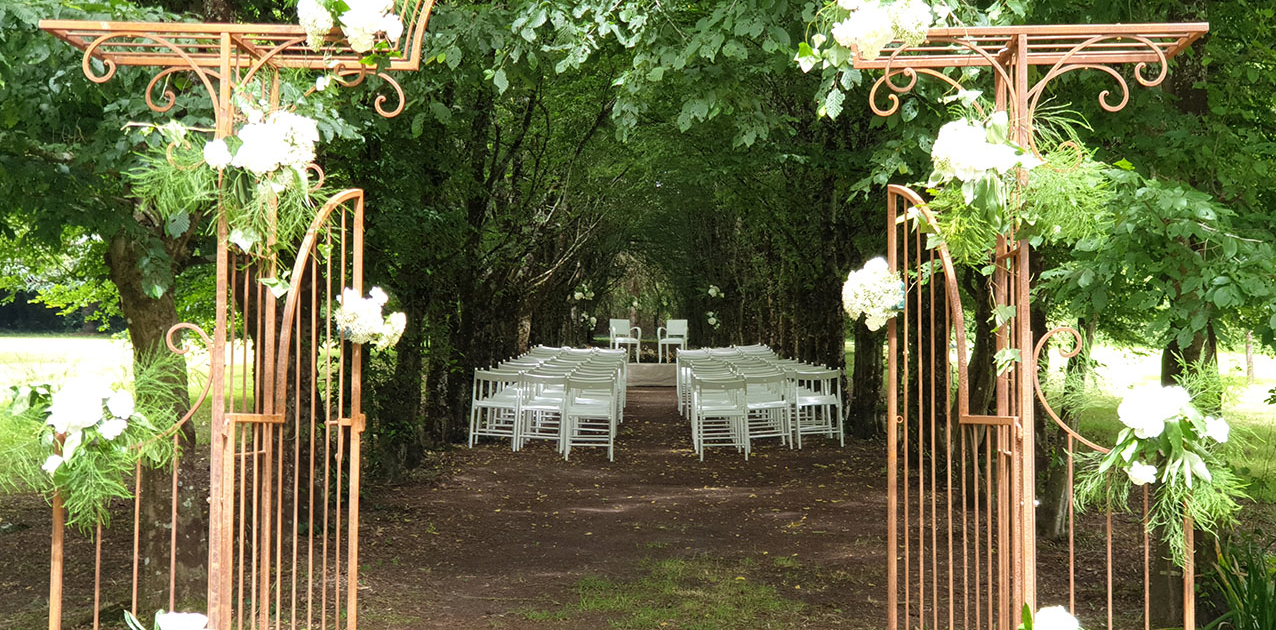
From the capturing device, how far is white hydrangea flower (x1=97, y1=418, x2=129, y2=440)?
3660mm

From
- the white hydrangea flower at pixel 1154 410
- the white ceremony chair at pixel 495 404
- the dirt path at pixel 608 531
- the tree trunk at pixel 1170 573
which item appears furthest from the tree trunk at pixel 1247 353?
the white ceremony chair at pixel 495 404

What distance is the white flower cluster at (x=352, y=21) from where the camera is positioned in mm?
3604

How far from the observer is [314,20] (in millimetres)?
3617

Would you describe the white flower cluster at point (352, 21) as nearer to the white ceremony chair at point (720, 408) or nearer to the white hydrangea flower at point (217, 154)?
the white hydrangea flower at point (217, 154)

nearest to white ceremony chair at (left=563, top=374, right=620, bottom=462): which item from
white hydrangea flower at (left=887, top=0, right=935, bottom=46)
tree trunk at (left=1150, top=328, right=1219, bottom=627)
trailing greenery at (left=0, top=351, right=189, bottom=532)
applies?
tree trunk at (left=1150, top=328, right=1219, bottom=627)

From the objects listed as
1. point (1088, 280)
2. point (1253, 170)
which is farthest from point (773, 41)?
point (1253, 170)

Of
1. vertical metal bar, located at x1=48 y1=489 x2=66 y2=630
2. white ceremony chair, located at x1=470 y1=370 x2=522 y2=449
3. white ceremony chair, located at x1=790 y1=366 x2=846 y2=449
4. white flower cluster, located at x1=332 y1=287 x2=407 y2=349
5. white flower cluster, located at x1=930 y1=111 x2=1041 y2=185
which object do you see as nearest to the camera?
white flower cluster, located at x1=930 y1=111 x2=1041 y2=185

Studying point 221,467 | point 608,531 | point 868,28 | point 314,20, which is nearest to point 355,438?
point 221,467

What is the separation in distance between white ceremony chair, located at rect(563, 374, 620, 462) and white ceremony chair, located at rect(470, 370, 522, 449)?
2.57 feet

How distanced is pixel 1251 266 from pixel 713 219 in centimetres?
2472

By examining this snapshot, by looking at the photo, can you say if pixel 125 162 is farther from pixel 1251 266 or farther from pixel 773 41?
pixel 1251 266

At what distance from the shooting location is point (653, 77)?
18.2 feet

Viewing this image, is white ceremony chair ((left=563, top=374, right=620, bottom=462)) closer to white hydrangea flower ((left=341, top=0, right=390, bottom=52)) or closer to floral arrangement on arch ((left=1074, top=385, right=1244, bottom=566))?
white hydrangea flower ((left=341, top=0, right=390, bottom=52))

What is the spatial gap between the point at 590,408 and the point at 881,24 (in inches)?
444
